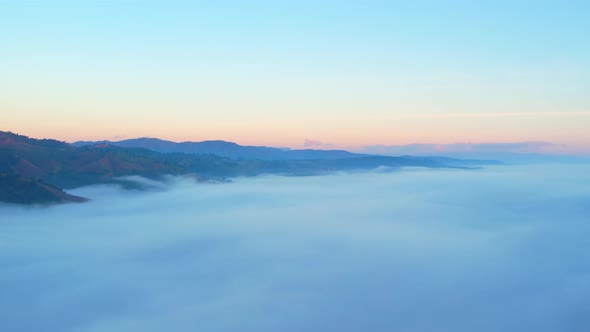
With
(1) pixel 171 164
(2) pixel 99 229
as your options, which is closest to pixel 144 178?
(1) pixel 171 164

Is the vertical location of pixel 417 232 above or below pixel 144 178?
below

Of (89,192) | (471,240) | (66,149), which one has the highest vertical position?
(66,149)

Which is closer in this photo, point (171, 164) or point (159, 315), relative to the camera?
point (159, 315)

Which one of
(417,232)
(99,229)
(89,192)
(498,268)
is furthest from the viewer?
(89,192)

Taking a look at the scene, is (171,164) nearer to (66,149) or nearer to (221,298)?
(66,149)

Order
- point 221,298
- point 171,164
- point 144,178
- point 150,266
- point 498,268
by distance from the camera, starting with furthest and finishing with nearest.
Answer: point 171,164
point 144,178
point 498,268
point 150,266
point 221,298

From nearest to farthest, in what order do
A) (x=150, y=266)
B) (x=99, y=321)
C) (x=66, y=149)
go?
(x=99, y=321)
(x=150, y=266)
(x=66, y=149)

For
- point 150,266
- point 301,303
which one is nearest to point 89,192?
point 150,266

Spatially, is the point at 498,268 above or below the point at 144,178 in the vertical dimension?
below

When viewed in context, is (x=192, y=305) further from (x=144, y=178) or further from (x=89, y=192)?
(x=144, y=178)
